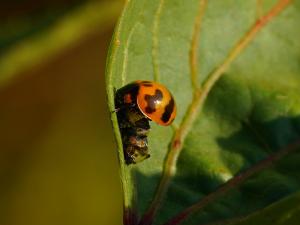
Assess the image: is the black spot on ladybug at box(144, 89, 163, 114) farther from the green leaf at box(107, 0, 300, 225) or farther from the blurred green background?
the blurred green background

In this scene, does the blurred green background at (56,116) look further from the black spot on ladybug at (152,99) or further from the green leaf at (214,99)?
the green leaf at (214,99)

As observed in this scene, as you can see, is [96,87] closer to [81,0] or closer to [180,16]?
[81,0]

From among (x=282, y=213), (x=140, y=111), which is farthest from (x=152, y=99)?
(x=282, y=213)

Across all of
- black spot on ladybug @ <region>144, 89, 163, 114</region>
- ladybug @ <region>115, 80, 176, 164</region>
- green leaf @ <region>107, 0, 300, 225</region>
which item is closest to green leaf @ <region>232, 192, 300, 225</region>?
green leaf @ <region>107, 0, 300, 225</region>

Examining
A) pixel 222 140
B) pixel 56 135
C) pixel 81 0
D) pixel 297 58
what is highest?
pixel 81 0

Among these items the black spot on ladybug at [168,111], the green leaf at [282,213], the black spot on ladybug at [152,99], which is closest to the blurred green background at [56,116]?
the black spot on ladybug at [152,99]

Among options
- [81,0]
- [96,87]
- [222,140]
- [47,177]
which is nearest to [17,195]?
[47,177]

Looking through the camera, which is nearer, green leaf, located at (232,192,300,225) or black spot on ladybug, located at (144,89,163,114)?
green leaf, located at (232,192,300,225)
